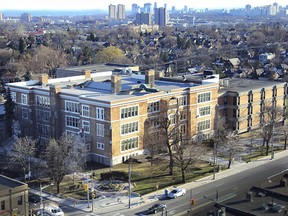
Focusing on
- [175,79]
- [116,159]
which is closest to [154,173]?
[116,159]

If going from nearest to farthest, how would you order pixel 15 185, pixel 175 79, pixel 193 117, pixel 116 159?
pixel 15 185 < pixel 116 159 < pixel 193 117 < pixel 175 79

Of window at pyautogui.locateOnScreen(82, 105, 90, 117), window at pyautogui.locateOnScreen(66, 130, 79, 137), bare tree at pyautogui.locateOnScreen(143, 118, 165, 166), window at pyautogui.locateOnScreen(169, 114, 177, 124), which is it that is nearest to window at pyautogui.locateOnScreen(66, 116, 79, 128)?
window at pyautogui.locateOnScreen(66, 130, 79, 137)

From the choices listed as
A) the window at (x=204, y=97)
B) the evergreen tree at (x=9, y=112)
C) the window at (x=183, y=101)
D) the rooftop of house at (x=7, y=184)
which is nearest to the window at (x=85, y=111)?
the window at (x=183, y=101)

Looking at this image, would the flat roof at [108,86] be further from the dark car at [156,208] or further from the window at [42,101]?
the dark car at [156,208]

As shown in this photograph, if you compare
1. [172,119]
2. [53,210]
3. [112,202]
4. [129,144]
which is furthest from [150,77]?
[53,210]

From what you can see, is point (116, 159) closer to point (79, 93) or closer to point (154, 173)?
point (154, 173)

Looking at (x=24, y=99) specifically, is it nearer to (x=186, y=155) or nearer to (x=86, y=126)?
(x=86, y=126)

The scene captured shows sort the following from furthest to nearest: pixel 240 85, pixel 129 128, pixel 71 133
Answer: pixel 240 85 → pixel 71 133 → pixel 129 128
